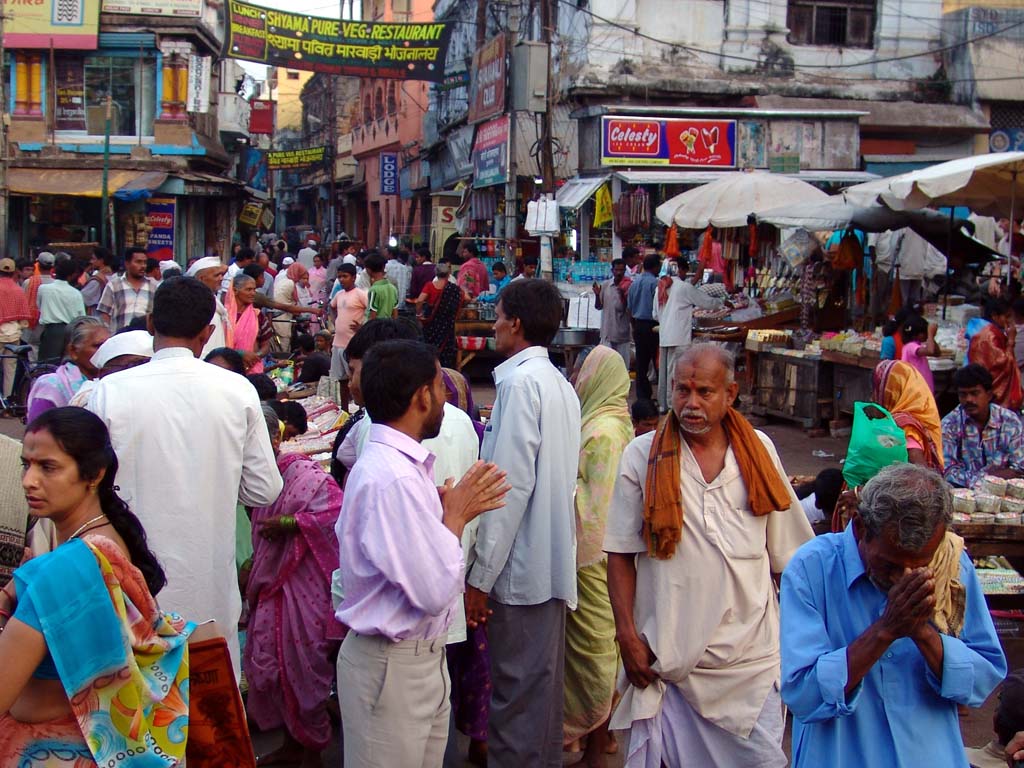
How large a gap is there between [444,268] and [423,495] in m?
12.4

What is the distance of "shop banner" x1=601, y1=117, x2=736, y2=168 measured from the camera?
63.1ft

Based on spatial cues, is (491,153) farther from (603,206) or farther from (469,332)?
(469,332)

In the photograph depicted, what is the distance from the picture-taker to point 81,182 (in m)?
25.7

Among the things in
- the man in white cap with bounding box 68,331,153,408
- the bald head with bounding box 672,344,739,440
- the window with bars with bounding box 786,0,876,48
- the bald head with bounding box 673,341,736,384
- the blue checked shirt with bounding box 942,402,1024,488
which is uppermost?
the window with bars with bounding box 786,0,876,48

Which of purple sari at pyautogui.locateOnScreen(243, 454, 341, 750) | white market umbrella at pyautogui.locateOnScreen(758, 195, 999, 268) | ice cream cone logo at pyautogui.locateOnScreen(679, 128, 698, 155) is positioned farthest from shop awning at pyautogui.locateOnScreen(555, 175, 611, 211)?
purple sari at pyautogui.locateOnScreen(243, 454, 341, 750)

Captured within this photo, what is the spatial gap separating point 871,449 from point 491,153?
743 inches

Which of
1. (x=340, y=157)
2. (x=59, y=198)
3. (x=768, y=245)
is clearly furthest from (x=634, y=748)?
(x=340, y=157)

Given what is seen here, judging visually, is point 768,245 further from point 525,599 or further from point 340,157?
point 340,157

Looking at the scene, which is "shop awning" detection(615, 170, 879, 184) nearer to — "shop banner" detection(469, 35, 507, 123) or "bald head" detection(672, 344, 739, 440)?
"shop banner" detection(469, 35, 507, 123)

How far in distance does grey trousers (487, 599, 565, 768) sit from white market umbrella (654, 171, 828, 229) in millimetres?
10509

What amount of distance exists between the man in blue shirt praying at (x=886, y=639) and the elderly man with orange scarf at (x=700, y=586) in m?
0.74

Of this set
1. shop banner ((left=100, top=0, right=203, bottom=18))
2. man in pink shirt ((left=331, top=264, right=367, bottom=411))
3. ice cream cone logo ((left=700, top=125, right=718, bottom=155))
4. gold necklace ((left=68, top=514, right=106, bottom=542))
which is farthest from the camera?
shop banner ((left=100, top=0, right=203, bottom=18))

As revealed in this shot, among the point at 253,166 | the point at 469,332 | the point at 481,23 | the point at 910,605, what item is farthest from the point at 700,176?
the point at 253,166

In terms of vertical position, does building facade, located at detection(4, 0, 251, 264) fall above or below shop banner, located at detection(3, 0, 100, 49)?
below
